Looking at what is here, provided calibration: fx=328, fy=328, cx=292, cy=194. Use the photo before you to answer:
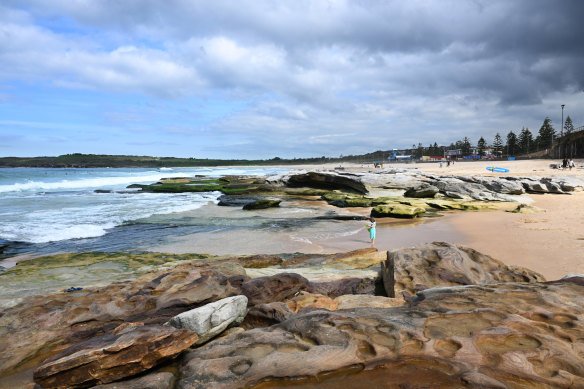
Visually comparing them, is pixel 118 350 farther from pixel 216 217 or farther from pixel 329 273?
pixel 216 217

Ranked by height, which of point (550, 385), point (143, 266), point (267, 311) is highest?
point (550, 385)

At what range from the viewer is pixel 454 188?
2202cm

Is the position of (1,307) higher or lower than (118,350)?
lower

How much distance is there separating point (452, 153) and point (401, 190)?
10855 centimetres

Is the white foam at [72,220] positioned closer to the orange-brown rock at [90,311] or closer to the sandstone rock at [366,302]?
the orange-brown rock at [90,311]

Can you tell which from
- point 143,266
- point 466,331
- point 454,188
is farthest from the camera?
point 454,188

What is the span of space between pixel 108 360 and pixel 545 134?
106m

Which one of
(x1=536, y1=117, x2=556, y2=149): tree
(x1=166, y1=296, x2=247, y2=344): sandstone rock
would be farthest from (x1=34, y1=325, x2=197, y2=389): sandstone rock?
(x1=536, y1=117, x2=556, y2=149): tree

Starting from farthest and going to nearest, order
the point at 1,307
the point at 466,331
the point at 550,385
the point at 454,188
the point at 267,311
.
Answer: the point at 454,188
the point at 1,307
the point at 267,311
the point at 466,331
the point at 550,385

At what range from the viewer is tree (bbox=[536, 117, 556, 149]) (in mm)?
82069

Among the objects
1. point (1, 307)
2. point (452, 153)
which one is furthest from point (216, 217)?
point (452, 153)

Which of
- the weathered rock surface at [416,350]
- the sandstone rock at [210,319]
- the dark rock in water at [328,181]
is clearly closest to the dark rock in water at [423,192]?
the dark rock in water at [328,181]

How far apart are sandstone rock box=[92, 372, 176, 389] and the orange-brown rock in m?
1.60

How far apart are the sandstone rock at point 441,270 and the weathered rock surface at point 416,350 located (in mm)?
1943
